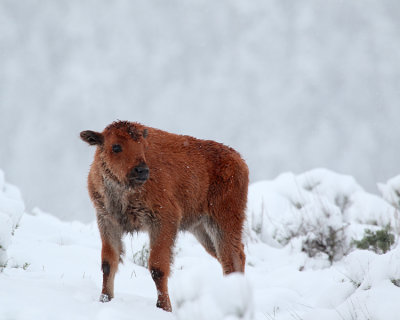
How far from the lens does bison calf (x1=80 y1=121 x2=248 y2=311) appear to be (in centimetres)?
495

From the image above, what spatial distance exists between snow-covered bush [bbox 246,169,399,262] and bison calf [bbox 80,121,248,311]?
403cm

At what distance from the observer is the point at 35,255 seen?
6.47m

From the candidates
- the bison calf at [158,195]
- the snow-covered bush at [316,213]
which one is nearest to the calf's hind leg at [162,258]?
the bison calf at [158,195]

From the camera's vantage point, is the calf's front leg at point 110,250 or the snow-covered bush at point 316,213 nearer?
the calf's front leg at point 110,250

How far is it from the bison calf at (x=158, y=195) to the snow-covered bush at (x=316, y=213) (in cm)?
403

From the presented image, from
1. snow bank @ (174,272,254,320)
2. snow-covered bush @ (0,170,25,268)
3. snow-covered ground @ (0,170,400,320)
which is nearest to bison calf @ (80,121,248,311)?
snow-covered ground @ (0,170,400,320)

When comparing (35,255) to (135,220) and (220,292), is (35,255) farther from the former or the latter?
(220,292)

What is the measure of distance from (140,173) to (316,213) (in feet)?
24.1

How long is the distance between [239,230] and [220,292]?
4.06 metres

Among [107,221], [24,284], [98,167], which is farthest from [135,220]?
[24,284]

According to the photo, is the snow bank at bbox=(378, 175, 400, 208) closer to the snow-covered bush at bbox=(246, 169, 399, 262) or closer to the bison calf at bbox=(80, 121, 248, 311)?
the snow-covered bush at bbox=(246, 169, 399, 262)

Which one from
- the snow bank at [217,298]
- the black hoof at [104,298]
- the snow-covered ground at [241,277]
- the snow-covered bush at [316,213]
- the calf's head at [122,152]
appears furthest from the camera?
the snow-covered bush at [316,213]

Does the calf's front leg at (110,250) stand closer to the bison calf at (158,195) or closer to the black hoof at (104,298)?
the bison calf at (158,195)

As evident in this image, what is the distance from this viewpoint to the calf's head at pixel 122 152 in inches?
192
